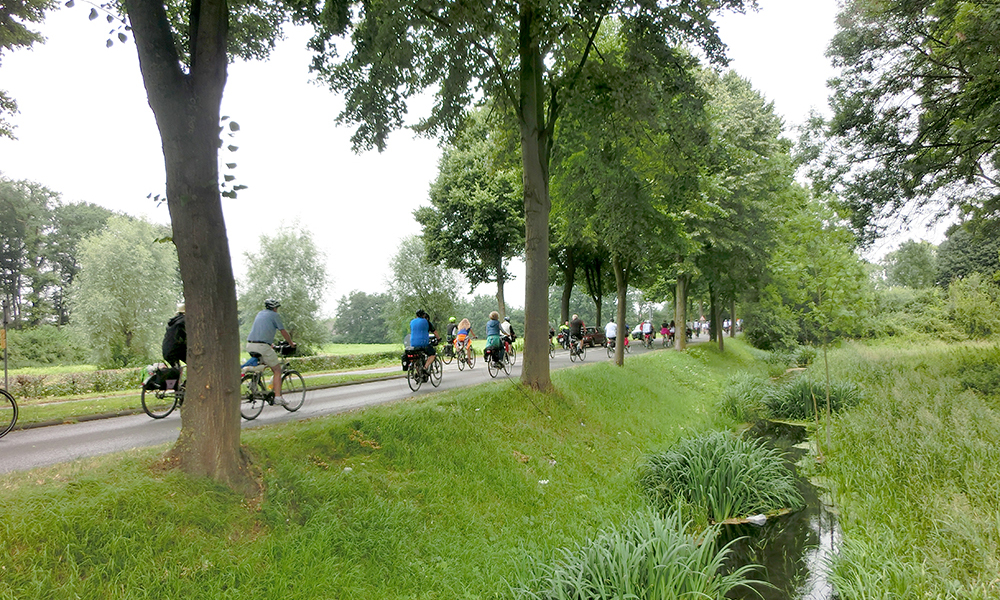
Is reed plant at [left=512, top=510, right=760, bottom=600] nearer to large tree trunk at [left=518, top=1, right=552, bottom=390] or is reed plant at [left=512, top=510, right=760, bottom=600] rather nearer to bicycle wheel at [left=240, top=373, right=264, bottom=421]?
large tree trunk at [left=518, top=1, right=552, bottom=390]

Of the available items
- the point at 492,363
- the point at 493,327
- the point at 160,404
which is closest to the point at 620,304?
the point at 493,327

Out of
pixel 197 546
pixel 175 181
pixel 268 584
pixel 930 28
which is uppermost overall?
pixel 930 28

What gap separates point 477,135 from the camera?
38.5 ft

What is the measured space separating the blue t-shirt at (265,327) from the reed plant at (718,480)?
6.46 m

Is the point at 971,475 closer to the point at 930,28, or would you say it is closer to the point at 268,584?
the point at 268,584

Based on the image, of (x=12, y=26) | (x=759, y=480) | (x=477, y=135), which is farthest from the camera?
(x=477, y=135)

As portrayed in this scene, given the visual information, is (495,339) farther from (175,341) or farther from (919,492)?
(919,492)

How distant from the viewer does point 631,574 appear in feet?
14.1

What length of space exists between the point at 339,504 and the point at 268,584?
111 centimetres

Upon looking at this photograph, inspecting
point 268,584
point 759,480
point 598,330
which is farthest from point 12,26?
point 598,330

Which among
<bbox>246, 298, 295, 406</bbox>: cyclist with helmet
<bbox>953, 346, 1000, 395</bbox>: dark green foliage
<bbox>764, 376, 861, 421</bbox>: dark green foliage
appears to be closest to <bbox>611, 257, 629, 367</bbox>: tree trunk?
<bbox>764, 376, 861, 421</bbox>: dark green foliage

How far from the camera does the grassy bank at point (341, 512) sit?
3.36 meters

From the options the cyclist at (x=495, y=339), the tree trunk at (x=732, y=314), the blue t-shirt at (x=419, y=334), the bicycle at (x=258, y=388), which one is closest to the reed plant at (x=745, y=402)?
the cyclist at (x=495, y=339)

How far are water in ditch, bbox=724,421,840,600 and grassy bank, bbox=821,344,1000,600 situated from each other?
0.29m
